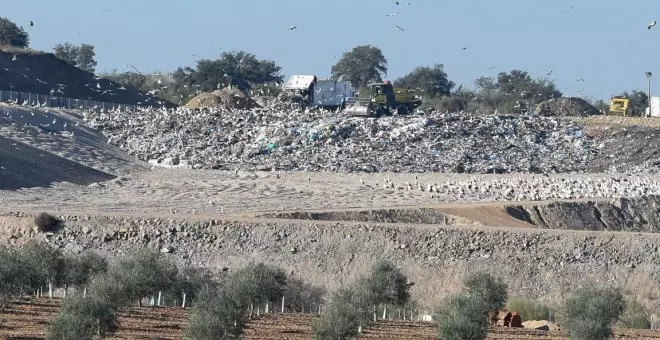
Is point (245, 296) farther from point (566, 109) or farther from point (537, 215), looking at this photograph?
point (566, 109)

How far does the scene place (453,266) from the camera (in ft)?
115

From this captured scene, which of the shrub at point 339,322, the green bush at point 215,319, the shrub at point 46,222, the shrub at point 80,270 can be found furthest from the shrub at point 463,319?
the shrub at point 46,222

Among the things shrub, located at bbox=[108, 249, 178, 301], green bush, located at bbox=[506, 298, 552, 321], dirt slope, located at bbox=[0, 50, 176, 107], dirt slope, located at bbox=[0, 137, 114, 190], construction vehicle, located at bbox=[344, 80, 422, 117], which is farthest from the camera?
dirt slope, located at bbox=[0, 50, 176, 107]

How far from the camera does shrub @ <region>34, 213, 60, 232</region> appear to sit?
37031 mm

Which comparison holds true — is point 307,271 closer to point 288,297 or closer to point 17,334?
point 288,297

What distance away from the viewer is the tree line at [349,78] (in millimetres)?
95438

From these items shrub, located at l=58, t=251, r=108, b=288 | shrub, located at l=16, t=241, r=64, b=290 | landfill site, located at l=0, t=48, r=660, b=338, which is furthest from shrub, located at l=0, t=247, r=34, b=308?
landfill site, located at l=0, t=48, r=660, b=338

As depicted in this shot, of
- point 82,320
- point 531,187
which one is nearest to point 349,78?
point 531,187

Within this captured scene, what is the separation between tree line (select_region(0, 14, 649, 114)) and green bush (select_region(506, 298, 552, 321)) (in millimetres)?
58001

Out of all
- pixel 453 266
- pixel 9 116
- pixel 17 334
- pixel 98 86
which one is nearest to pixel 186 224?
pixel 453 266

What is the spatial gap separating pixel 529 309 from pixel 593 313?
229 inches

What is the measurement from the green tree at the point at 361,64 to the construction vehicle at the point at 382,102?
4041cm

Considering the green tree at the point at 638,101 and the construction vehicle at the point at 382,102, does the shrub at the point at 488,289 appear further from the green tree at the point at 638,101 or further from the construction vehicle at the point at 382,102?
the green tree at the point at 638,101

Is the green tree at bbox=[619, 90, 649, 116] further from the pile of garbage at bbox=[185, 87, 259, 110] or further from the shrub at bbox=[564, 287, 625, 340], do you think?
the shrub at bbox=[564, 287, 625, 340]
